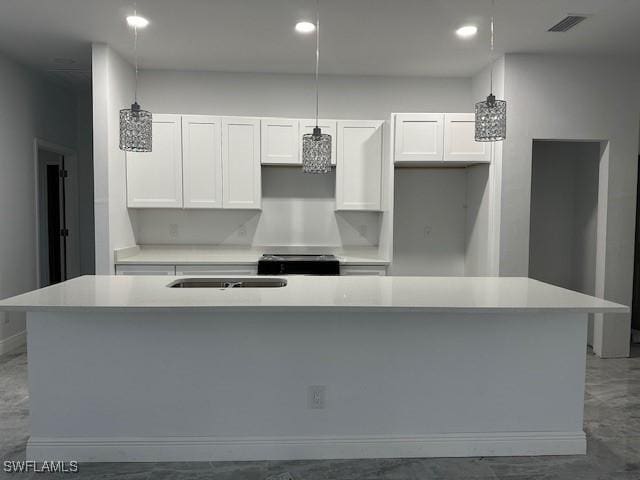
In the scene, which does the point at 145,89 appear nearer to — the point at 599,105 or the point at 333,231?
the point at 333,231

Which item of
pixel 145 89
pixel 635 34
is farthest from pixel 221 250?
pixel 635 34

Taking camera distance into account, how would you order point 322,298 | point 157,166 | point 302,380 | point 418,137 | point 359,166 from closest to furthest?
point 322,298
point 302,380
point 418,137
point 157,166
point 359,166

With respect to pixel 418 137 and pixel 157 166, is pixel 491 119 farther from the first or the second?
pixel 157 166

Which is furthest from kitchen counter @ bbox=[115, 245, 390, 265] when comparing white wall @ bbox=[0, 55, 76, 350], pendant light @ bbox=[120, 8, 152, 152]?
pendant light @ bbox=[120, 8, 152, 152]

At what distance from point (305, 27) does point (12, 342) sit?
3787 mm

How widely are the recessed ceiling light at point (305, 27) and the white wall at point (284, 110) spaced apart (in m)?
1.12

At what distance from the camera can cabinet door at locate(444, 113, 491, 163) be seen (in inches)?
168

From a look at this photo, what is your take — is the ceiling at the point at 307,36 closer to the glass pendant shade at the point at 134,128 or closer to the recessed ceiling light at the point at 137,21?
the recessed ceiling light at the point at 137,21

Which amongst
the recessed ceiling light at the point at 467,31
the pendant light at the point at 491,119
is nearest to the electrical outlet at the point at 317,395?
the pendant light at the point at 491,119

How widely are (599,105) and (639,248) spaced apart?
1.54m

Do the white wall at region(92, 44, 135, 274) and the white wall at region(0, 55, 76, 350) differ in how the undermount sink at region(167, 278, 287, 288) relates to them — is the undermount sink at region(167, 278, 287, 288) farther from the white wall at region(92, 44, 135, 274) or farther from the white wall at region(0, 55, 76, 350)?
the white wall at region(0, 55, 76, 350)

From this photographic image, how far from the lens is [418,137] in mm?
4285

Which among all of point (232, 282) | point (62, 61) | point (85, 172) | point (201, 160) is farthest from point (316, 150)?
point (85, 172)

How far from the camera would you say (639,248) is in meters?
4.71
